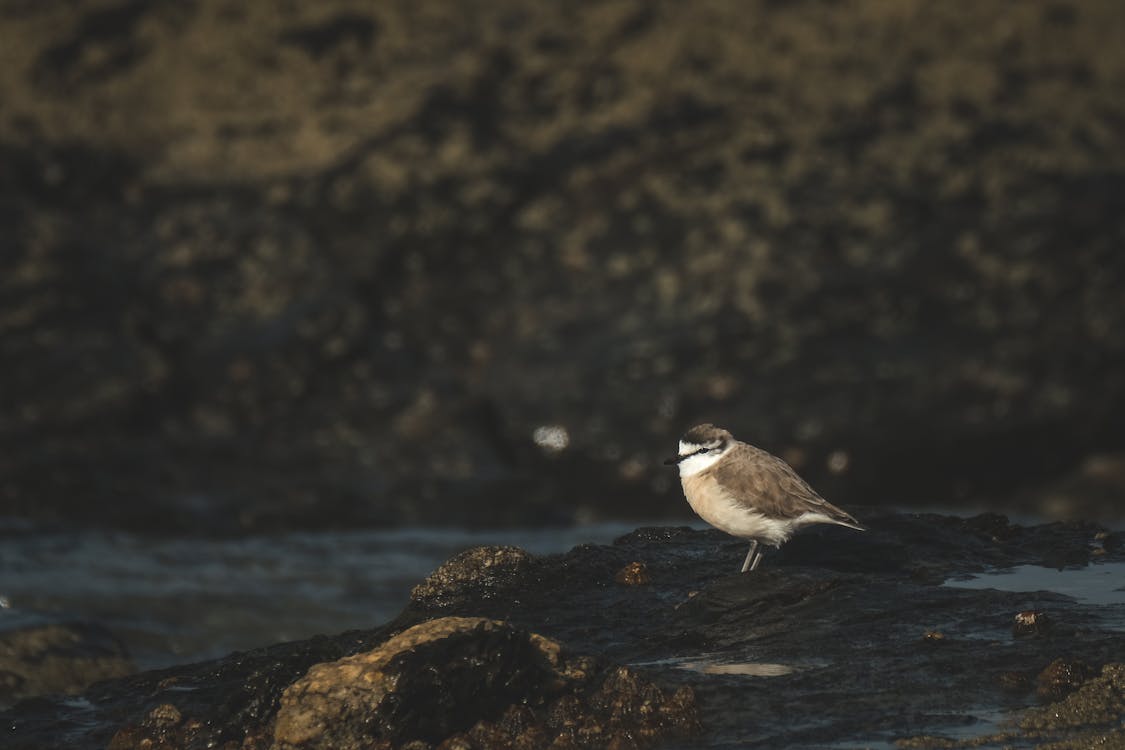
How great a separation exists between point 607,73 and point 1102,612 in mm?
11241

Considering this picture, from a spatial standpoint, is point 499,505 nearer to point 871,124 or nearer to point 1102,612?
point 871,124

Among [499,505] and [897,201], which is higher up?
[897,201]

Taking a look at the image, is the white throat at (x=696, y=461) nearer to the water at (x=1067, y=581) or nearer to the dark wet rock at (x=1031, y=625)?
the water at (x=1067, y=581)

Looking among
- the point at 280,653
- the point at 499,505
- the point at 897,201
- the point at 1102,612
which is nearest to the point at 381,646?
the point at 280,653

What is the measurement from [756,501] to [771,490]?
0.17 meters

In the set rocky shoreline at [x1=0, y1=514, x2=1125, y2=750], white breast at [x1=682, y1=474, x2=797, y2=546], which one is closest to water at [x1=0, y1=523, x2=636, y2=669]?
rocky shoreline at [x1=0, y1=514, x2=1125, y2=750]

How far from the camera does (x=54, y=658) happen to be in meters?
11.1

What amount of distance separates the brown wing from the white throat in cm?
20

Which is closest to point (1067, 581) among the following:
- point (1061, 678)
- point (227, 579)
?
point (1061, 678)

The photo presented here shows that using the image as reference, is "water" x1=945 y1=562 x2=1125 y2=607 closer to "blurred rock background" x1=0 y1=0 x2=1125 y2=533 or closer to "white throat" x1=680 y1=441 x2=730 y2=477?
"white throat" x1=680 y1=441 x2=730 y2=477

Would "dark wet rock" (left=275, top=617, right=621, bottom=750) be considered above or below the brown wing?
below

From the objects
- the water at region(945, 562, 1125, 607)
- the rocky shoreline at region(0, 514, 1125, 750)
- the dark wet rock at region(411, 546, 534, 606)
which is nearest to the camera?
the rocky shoreline at region(0, 514, 1125, 750)

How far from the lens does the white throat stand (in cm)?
996

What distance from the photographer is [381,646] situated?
7.23 metres
